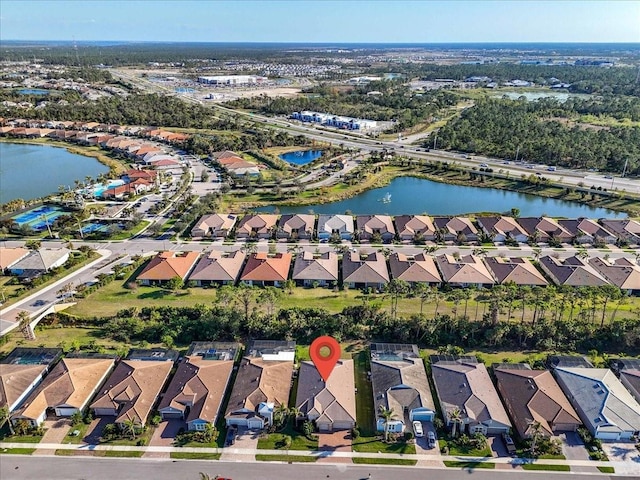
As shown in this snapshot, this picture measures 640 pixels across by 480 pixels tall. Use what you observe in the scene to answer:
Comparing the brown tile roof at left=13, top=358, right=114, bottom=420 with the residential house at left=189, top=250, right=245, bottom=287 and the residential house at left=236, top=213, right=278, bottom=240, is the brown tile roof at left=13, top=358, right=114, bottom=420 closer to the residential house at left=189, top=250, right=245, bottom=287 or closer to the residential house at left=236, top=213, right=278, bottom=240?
the residential house at left=189, top=250, right=245, bottom=287

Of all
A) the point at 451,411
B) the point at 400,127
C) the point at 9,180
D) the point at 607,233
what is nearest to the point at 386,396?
the point at 451,411

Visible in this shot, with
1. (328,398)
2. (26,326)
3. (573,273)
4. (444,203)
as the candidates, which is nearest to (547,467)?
(328,398)

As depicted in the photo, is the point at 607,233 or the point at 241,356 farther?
the point at 607,233

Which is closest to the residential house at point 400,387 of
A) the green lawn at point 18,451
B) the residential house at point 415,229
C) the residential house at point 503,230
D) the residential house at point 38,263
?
the green lawn at point 18,451

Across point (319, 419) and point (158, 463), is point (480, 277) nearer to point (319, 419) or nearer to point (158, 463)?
point (319, 419)

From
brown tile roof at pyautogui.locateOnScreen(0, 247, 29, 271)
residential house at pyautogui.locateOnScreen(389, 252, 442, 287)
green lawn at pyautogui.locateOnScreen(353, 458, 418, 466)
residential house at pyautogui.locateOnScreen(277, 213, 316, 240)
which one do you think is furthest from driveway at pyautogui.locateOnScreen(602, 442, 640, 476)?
brown tile roof at pyautogui.locateOnScreen(0, 247, 29, 271)

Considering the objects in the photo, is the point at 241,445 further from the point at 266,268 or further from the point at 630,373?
the point at 630,373
